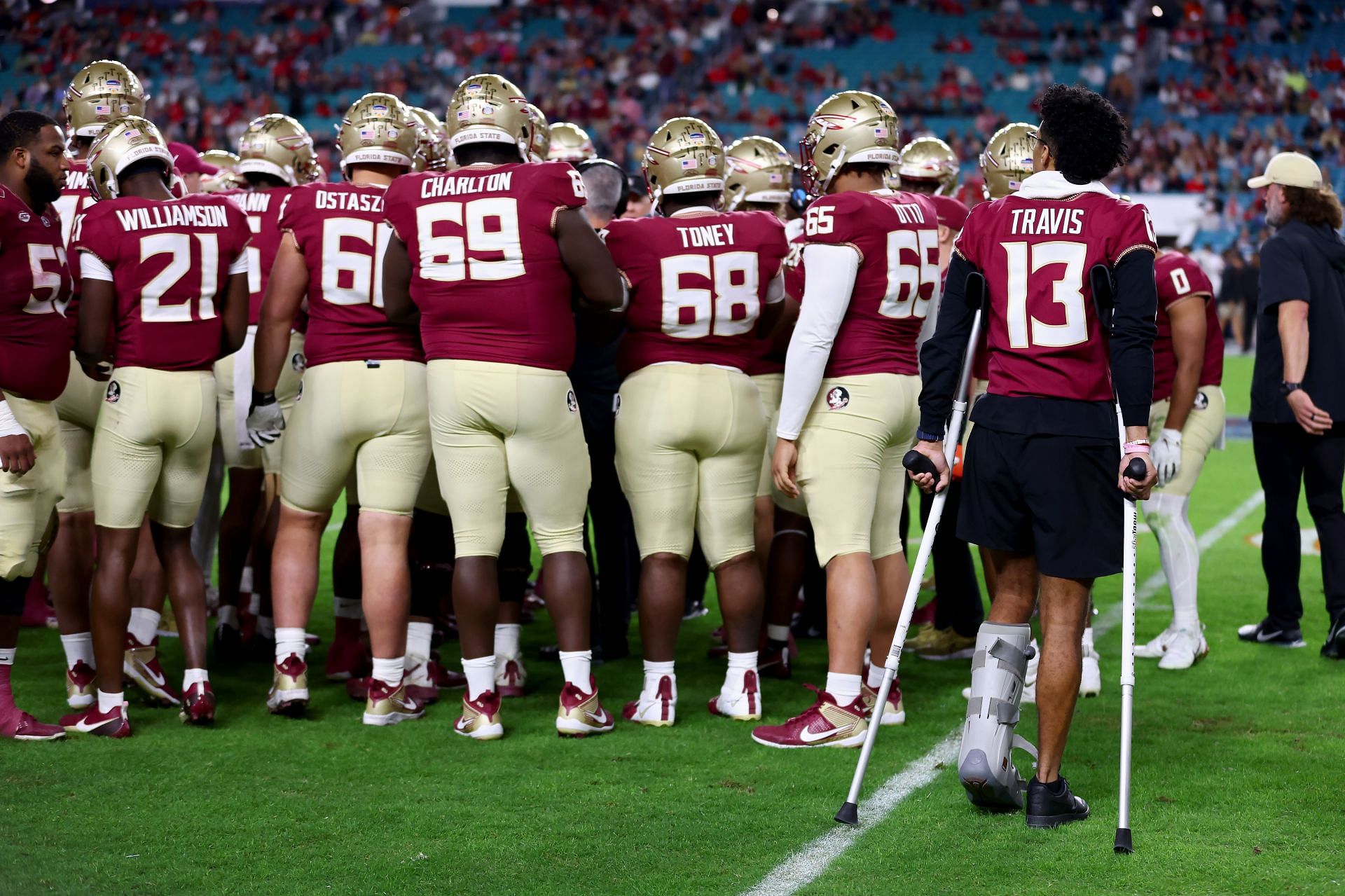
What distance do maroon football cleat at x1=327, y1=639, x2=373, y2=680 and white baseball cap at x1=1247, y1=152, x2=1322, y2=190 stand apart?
4.69m

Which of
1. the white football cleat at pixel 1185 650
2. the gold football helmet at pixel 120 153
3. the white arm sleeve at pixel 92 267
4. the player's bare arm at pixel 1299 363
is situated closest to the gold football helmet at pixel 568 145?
the gold football helmet at pixel 120 153

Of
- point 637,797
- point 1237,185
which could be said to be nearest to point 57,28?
point 1237,185

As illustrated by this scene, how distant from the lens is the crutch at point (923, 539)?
4.35m

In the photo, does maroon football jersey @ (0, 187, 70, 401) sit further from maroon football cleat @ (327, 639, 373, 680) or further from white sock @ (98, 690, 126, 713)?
maroon football cleat @ (327, 639, 373, 680)

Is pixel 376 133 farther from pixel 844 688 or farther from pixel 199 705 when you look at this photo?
pixel 844 688

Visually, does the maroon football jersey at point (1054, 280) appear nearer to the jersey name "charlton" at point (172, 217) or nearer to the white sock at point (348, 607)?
the jersey name "charlton" at point (172, 217)

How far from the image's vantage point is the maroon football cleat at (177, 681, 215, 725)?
17.7 ft

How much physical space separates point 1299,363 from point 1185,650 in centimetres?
145

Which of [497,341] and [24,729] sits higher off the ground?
[497,341]

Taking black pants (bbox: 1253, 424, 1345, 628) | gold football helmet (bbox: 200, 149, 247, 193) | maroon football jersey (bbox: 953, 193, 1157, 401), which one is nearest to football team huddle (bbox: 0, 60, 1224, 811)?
maroon football jersey (bbox: 953, 193, 1157, 401)

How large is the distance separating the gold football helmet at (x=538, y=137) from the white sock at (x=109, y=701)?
2569mm

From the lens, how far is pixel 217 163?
26.0 feet

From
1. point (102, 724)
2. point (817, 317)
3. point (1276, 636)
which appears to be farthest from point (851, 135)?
point (102, 724)

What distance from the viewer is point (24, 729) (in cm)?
520
